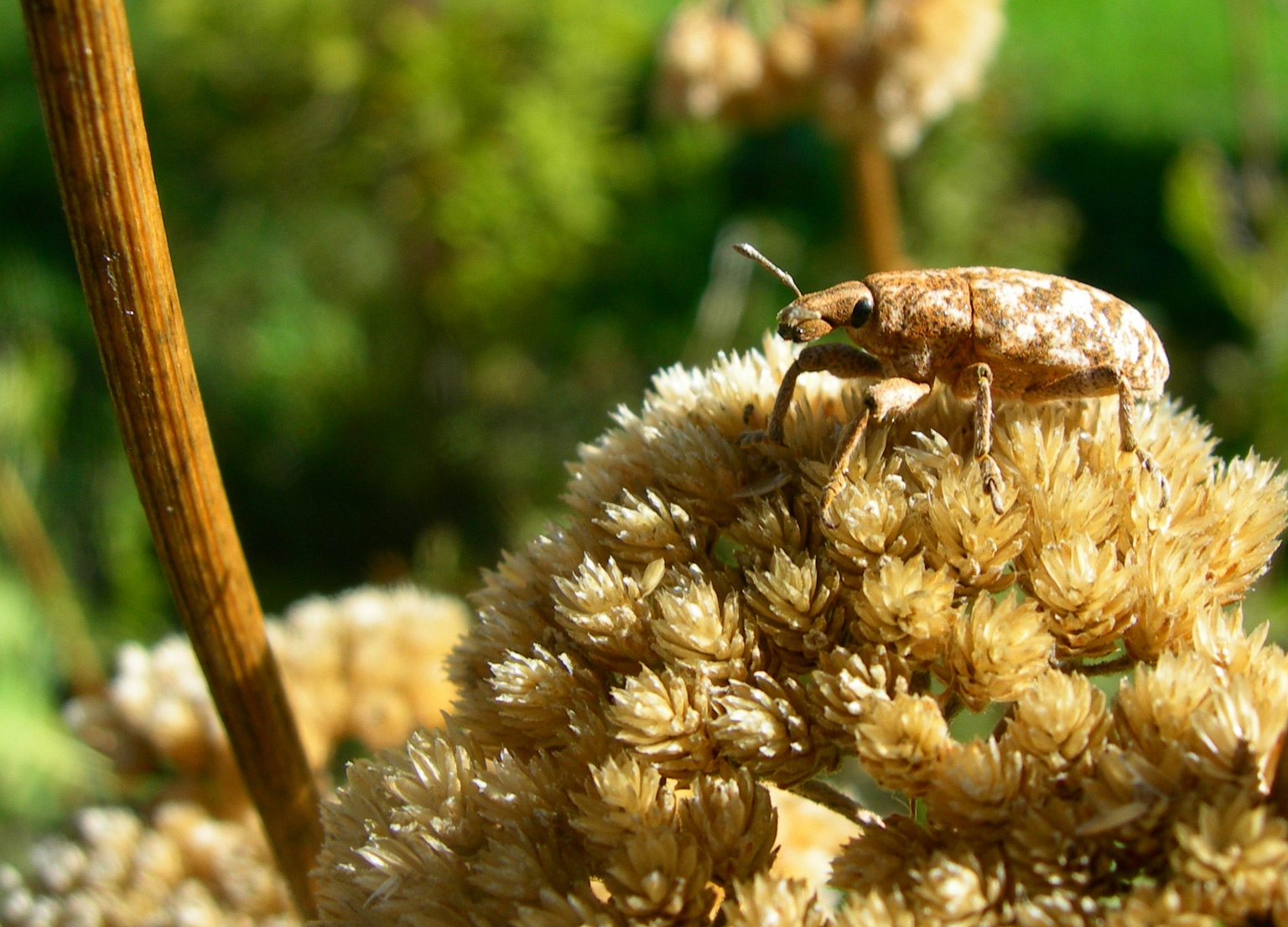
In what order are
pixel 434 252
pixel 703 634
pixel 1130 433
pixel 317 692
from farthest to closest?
1. pixel 434 252
2. pixel 317 692
3. pixel 1130 433
4. pixel 703 634

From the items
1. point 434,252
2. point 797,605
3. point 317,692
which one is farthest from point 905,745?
point 434,252

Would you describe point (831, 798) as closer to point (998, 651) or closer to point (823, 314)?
point (998, 651)

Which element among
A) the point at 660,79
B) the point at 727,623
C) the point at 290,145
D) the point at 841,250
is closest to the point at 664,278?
the point at 841,250

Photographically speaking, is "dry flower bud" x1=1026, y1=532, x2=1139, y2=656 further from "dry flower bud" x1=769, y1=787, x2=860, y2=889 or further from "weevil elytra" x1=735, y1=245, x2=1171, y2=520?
"dry flower bud" x1=769, y1=787, x2=860, y2=889

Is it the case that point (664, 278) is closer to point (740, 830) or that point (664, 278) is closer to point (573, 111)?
point (573, 111)

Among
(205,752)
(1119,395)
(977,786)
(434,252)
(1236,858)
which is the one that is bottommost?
(1236,858)

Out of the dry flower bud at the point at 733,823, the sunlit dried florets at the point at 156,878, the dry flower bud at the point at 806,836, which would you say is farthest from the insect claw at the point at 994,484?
the sunlit dried florets at the point at 156,878
